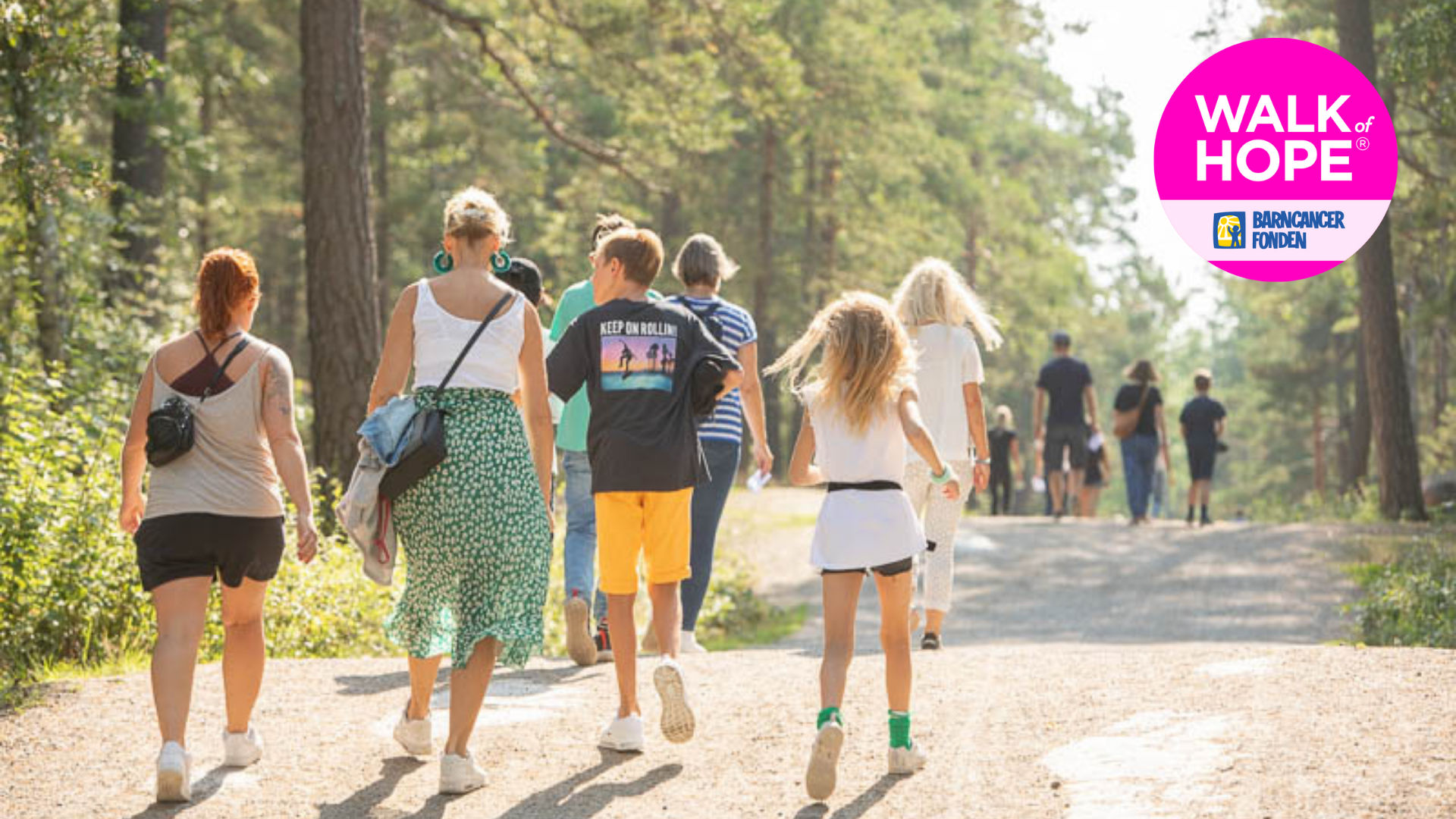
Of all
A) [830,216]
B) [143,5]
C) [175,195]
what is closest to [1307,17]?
[830,216]

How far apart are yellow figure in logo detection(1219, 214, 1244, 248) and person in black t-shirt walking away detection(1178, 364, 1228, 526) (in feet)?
7.45

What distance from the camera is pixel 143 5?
37.1 ft

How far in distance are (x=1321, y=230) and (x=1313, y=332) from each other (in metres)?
31.1

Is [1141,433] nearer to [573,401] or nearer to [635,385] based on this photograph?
A: [573,401]

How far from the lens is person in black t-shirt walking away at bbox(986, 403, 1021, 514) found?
944 inches

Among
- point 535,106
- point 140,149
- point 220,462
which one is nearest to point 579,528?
point 220,462

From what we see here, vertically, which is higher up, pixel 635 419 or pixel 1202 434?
pixel 1202 434

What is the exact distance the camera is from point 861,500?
6145 mm

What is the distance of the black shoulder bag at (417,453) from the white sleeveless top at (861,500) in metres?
1.43

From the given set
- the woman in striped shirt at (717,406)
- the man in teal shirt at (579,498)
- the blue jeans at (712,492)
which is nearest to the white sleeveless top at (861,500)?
the woman in striped shirt at (717,406)

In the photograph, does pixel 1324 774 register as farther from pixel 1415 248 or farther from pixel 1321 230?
pixel 1415 248

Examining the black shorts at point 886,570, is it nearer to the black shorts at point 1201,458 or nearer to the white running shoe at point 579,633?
the white running shoe at point 579,633

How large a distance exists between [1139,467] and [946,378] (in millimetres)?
11536

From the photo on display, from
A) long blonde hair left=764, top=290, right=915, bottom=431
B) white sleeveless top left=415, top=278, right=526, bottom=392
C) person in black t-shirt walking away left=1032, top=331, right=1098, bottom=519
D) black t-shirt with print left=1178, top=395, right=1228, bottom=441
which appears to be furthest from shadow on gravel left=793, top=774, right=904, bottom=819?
black t-shirt with print left=1178, top=395, right=1228, bottom=441
